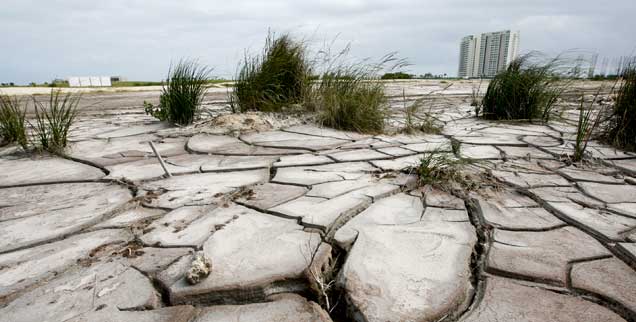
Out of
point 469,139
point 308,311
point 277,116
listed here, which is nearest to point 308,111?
point 277,116

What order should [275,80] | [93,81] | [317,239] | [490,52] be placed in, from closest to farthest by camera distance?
[317,239], [275,80], [490,52], [93,81]

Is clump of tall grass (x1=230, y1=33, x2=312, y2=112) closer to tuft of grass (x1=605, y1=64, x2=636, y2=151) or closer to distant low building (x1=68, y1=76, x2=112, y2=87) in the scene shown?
tuft of grass (x1=605, y1=64, x2=636, y2=151)

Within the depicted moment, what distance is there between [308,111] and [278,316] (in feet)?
10.6

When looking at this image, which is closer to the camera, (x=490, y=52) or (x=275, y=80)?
(x=275, y=80)

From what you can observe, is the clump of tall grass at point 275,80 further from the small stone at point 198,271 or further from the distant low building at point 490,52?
the small stone at point 198,271

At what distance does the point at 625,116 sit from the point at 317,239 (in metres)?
2.76

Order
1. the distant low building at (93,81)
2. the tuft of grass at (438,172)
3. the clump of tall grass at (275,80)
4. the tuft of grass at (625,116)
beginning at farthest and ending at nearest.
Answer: the distant low building at (93,81), the clump of tall grass at (275,80), the tuft of grass at (625,116), the tuft of grass at (438,172)

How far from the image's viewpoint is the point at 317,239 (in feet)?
4.40

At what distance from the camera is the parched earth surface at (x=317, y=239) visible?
103 cm

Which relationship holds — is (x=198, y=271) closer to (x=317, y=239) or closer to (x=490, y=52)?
(x=317, y=239)

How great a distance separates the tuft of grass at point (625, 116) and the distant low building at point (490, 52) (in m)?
1.54

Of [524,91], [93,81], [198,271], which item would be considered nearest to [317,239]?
[198,271]

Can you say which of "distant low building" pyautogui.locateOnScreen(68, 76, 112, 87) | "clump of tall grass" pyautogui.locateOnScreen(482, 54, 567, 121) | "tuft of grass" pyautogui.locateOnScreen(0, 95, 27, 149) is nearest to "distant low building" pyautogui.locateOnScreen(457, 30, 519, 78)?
"clump of tall grass" pyautogui.locateOnScreen(482, 54, 567, 121)

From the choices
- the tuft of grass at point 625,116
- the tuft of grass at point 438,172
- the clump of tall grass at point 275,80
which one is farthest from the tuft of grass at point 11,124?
the tuft of grass at point 625,116
